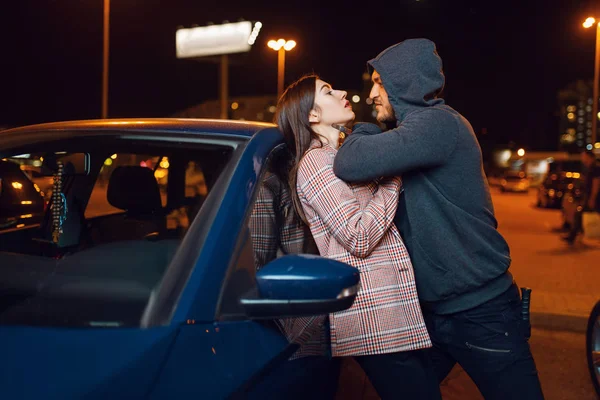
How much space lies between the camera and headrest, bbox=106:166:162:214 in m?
2.63

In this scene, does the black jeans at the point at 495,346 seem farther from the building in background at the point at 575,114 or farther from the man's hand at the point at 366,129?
the building in background at the point at 575,114

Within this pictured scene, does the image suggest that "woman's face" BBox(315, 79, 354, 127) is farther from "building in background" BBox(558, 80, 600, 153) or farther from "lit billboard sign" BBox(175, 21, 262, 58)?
"building in background" BBox(558, 80, 600, 153)

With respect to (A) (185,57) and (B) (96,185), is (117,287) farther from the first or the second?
(A) (185,57)

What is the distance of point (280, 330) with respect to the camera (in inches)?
70.3

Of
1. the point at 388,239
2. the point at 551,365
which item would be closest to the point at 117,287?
the point at 388,239

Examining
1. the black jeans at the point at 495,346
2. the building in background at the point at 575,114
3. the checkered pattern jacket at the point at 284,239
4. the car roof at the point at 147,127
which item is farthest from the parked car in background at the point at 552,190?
the building in background at the point at 575,114

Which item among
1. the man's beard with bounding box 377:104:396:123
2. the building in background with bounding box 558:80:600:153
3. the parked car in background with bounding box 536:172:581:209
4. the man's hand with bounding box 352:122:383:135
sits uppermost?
the building in background with bounding box 558:80:600:153

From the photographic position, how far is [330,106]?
91.3 inches

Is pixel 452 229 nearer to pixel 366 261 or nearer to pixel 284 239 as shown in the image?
pixel 366 261

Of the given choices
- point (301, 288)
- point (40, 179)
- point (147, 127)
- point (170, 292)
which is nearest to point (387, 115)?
point (147, 127)

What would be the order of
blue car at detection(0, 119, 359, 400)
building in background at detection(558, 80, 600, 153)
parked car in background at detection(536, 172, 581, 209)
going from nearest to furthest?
blue car at detection(0, 119, 359, 400) < parked car in background at detection(536, 172, 581, 209) < building in background at detection(558, 80, 600, 153)

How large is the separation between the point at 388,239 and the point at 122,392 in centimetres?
101

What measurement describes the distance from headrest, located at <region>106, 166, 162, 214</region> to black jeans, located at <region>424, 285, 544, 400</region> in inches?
47.9

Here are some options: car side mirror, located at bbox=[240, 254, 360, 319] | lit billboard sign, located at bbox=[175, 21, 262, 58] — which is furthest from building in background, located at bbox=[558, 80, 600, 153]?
car side mirror, located at bbox=[240, 254, 360, 319]
